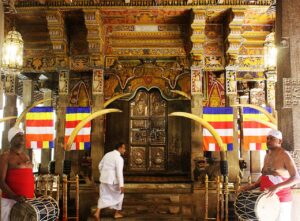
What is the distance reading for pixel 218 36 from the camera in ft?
37.7

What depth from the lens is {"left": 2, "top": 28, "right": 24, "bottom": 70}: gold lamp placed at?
9188 millimetres

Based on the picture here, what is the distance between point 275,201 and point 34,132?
7686 mm

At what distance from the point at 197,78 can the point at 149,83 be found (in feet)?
Result: 5.67

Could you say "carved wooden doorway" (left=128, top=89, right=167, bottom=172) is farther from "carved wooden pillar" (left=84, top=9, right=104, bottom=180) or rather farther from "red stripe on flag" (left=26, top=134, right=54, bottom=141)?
"red stripe on flag" (left=26, top=134, right=54, bottom=141)

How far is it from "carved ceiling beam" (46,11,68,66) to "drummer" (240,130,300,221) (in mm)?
7022

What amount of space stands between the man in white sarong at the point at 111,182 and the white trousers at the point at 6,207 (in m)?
3.17

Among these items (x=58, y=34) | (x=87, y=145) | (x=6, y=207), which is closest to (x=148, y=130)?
(x=87, y=145)

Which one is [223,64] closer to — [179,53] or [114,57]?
[179,53]

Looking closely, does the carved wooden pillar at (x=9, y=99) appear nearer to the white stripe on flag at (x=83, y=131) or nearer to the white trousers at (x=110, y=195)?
the white stripe on flag at (x=83, y=131)

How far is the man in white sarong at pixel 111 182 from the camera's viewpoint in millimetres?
8383

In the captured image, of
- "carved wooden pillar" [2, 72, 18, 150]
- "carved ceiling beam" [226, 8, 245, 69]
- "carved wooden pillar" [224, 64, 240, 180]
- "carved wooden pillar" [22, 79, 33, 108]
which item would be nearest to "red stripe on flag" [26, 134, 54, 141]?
"carved wooden pillar" [2, 72, 18, 150]

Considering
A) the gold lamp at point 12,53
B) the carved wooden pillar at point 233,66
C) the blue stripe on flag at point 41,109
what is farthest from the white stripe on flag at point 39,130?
the carved wooden pillar at point 233,66

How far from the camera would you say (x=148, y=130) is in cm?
1254

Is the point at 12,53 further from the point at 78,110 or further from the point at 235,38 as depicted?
the point at 235,38
